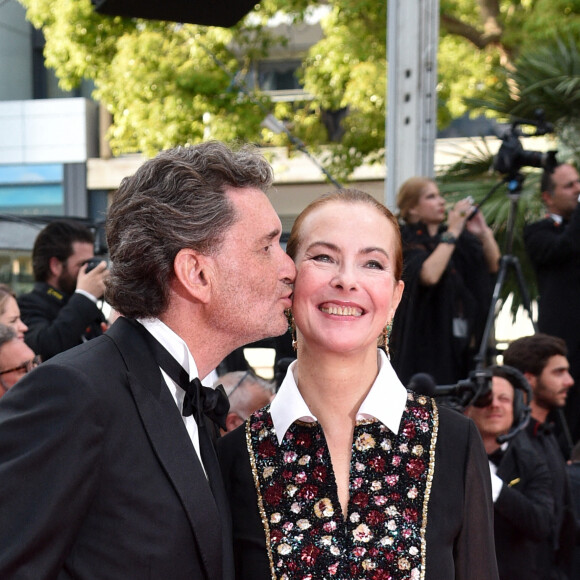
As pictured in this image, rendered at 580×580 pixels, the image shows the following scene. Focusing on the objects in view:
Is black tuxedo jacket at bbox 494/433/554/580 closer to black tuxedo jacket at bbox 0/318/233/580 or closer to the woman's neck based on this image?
the woman's neck

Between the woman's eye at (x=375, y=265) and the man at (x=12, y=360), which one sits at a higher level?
the woman's eye at (x=375, y=265)

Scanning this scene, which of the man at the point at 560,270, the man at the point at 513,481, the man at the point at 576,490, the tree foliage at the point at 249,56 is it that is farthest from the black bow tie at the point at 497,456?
the tree foliage at the point at 249,56

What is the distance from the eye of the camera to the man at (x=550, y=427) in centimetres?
402

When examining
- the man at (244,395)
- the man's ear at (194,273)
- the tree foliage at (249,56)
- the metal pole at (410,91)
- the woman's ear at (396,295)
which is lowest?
the man at (244,395)

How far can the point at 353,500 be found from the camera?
2.18 meters

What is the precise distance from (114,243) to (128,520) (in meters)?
0.61

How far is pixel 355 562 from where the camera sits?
6.92 ft

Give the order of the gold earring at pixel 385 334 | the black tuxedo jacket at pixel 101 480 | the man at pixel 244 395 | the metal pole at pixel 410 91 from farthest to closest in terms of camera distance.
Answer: the metal pole at pixel 410 91, the man at pixel 244 395, the gold earring at pixel 385 334, the black tuxedo jacket at pixel 101 480

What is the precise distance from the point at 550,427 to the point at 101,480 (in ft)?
9.16

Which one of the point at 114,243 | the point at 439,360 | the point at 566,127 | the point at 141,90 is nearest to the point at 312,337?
the point at 114,243

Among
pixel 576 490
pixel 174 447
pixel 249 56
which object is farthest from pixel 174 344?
pixel 249 56

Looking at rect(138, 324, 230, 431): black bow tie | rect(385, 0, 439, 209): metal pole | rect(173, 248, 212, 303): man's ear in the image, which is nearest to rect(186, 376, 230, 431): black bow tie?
rect(138, 324, 230, 431): black bow tie

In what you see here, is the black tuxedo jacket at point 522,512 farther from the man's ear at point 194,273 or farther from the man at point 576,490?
the man's ear at point 194,273

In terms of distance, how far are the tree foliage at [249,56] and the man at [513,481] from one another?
782 cm
